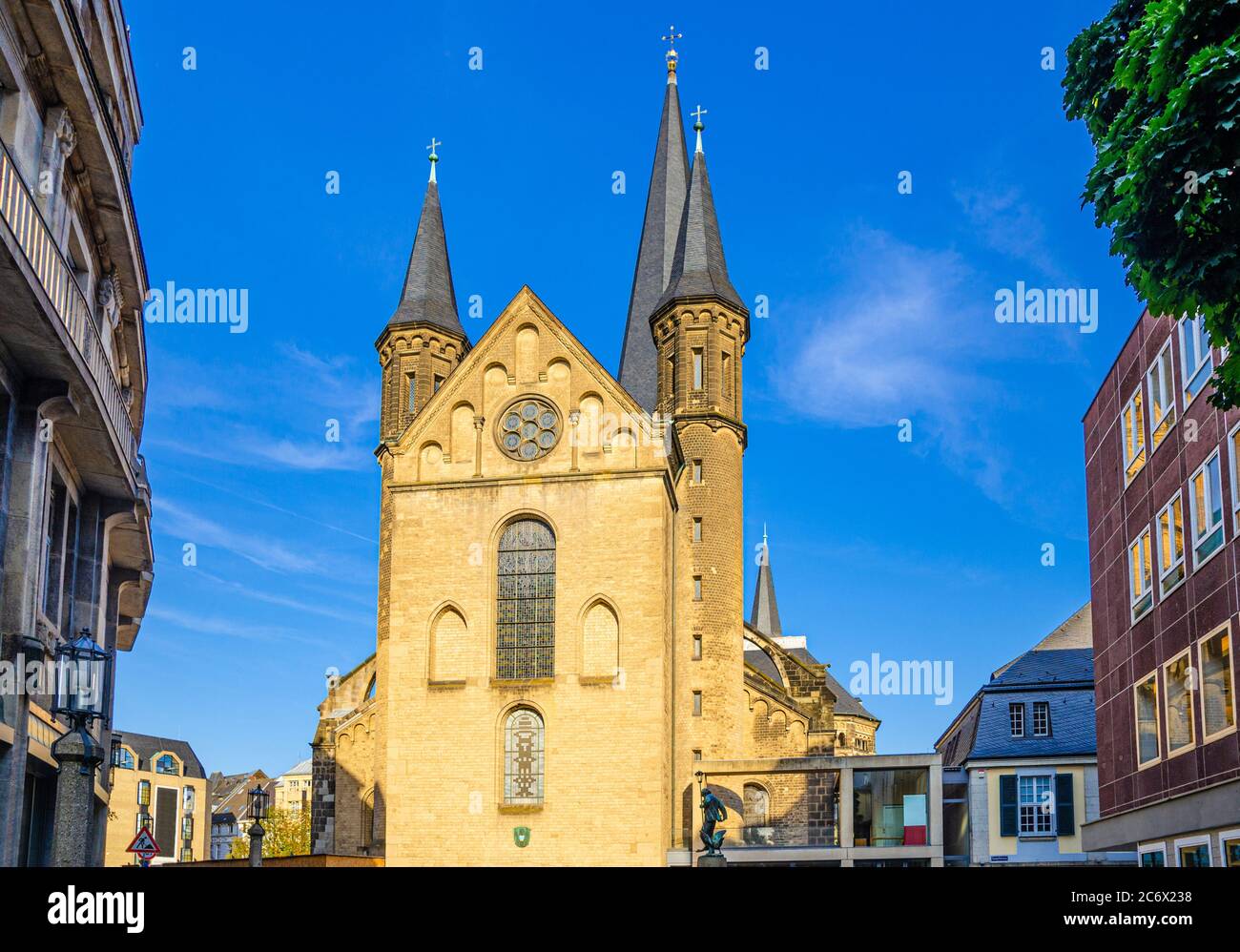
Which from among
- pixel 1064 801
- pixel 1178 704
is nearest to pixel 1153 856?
pixel 1178 704

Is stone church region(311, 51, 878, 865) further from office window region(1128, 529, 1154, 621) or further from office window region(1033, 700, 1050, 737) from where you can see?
office window region(1128, 529, 1154, 621)

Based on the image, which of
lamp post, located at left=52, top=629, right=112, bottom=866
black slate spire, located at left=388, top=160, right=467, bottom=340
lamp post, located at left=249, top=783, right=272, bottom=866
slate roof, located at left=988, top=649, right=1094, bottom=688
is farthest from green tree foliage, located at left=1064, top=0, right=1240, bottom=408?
black slate spire, located at left=388, top=160, right=467, bottom=340

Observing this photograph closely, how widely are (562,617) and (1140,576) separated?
18003mm

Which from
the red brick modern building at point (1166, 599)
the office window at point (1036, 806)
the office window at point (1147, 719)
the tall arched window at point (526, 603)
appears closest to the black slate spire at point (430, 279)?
the tall arched window at point (526, 603)

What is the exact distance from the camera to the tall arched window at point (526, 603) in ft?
134

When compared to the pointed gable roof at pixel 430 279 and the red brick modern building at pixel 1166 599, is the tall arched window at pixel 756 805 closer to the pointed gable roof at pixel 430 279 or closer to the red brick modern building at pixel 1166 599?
the red brick modern building at pixel 1166 599

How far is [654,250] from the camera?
5597cm

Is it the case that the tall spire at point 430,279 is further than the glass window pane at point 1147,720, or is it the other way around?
the tall spire at point 430,279

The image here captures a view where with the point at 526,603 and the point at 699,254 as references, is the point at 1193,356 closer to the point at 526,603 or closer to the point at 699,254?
the point at 526,603

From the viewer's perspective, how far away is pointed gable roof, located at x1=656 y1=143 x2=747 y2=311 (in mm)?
48062

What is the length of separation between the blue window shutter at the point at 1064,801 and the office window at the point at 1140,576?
1487 cm
